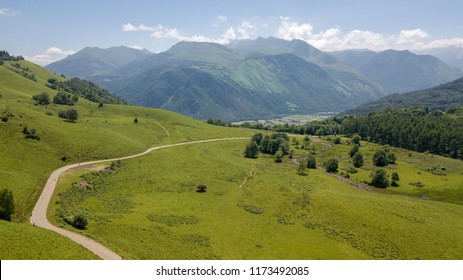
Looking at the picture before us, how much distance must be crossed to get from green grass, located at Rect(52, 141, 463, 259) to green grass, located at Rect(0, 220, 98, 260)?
8.68 metres

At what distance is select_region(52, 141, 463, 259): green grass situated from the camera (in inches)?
2899

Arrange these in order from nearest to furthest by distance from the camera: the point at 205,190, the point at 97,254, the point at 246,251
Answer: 1. the point at 97,254
2. the point at 246,251
3. the point at 205,190

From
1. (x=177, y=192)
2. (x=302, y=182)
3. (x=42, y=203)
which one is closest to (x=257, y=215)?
(x=177, y=192)

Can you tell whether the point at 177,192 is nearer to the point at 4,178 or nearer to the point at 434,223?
the point at 4,178

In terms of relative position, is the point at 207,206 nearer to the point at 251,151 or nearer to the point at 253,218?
the point at 253,218

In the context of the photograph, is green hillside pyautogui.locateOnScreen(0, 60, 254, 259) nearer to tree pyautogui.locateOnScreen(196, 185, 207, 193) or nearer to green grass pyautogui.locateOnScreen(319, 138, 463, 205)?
tree pyautogui.locateOnScreen(196, 185, 207, 193)

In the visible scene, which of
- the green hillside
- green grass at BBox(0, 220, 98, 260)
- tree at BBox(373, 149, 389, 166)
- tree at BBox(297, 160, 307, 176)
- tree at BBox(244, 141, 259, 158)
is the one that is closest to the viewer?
green grass at BBox(0, 220, 98, 260)

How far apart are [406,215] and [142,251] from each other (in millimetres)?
76092

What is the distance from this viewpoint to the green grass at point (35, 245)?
1839 inches

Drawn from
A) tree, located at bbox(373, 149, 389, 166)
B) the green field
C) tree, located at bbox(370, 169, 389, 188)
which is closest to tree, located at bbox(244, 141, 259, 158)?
the green field

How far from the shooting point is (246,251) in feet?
244

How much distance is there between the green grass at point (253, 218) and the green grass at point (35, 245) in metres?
8.68

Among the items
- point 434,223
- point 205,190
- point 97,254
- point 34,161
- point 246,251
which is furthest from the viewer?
point 205,190

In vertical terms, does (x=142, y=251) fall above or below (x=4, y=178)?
below
